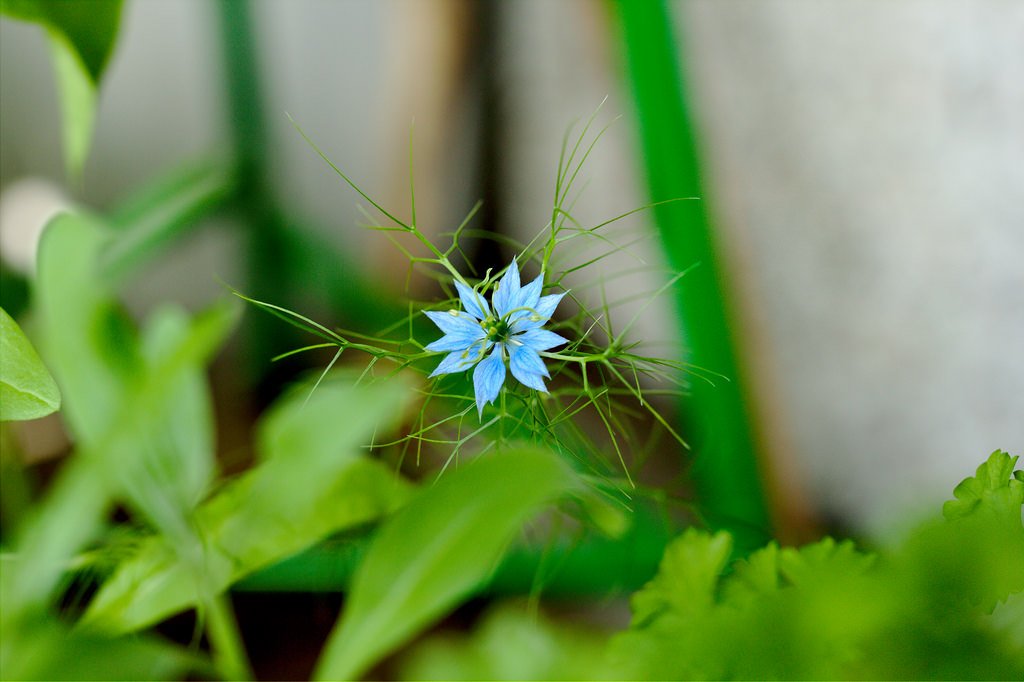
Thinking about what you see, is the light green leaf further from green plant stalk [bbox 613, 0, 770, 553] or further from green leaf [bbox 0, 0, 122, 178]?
green plant stalk [bbox 613, 0, 770, 553]

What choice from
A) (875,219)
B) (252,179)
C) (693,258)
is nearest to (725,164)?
(875,219)

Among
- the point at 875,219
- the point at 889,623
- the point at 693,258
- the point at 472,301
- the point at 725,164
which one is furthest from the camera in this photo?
the point at 725,164

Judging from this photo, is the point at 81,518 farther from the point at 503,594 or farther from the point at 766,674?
the point at 503,594

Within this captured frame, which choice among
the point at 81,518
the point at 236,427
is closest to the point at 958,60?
the point at 81,518

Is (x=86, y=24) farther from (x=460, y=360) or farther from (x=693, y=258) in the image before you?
(x=693, y=258)

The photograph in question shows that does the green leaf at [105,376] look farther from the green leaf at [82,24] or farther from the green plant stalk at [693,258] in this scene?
the green plant stalk at [693,258]

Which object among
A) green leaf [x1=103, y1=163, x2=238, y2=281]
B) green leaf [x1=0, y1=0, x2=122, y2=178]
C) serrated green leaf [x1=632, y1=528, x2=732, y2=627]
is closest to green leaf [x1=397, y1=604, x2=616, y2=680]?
serrated green leaf [x1=632, y1=528, x2=732, y2=627]
